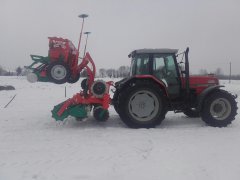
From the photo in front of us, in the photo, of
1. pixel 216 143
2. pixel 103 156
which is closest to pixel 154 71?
pixel 216 143

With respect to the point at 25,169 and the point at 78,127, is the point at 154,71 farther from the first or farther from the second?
the point at 25,169

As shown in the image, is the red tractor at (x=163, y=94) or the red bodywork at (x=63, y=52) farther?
the red bodywork at (x=63, y=52)

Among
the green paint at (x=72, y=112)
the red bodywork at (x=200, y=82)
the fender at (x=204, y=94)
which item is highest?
the red bodywork at (x=200, y=82)

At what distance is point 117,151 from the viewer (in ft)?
20.2

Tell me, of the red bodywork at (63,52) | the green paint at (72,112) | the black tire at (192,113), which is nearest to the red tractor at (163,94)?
the black tire at (192,113)

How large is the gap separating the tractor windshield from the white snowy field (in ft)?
4.92

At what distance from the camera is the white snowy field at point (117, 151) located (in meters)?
4.96

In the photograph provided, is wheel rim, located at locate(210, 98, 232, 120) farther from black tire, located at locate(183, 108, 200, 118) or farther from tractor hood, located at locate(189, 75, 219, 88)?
black tire, located at locate(183, 108, 200, 118)

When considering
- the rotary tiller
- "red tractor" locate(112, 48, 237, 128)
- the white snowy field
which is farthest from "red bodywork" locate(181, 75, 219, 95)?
the rotary tiller

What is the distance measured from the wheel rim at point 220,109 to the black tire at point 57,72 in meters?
3.93

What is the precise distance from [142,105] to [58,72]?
2.32 m

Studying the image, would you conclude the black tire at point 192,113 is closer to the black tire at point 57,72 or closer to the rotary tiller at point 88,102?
the rotary tiller at point 88,102

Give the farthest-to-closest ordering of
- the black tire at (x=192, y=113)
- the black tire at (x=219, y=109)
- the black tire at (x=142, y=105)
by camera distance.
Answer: the black tire at (x=192, y=113)
the black tire at (x=219, y=109)
the black tire at (x=142, y=105)

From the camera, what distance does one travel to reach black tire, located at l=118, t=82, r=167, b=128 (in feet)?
28.3
